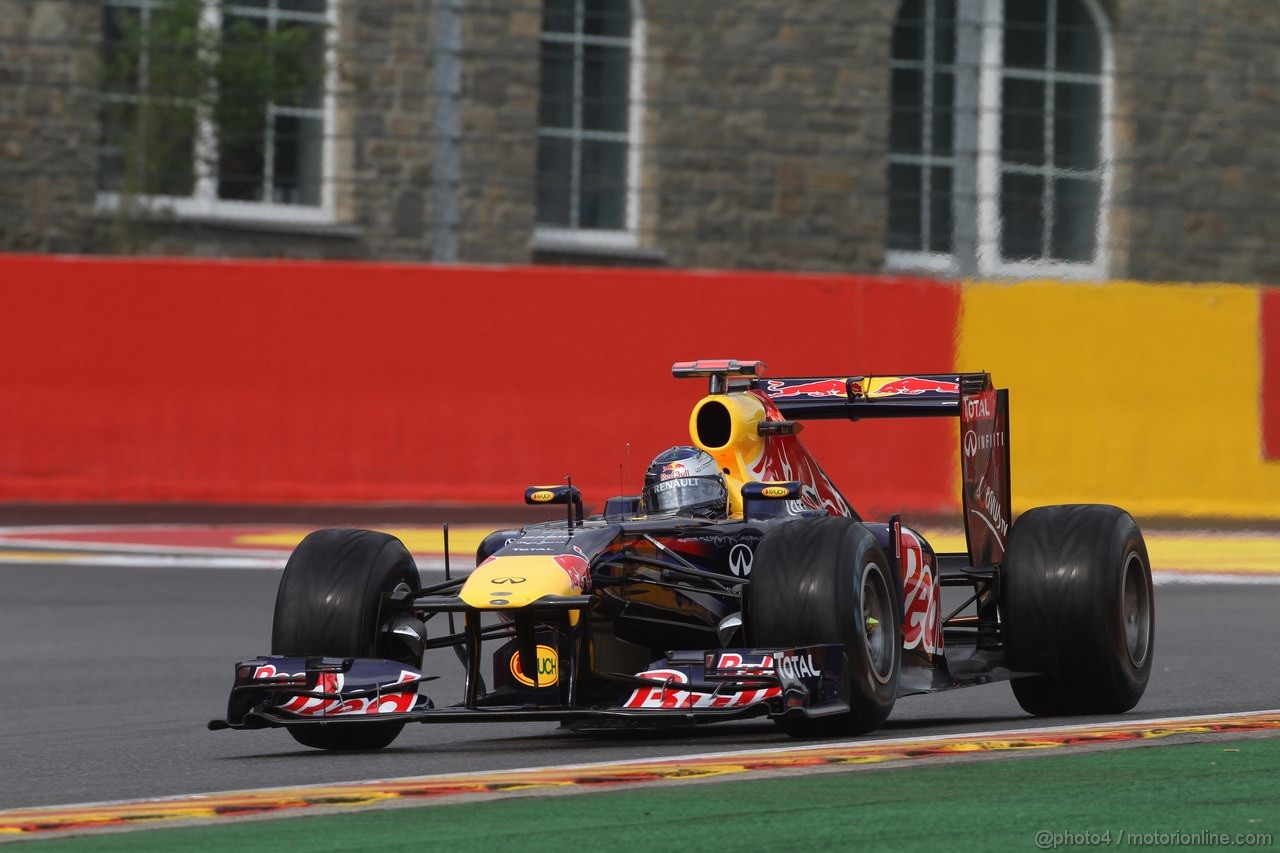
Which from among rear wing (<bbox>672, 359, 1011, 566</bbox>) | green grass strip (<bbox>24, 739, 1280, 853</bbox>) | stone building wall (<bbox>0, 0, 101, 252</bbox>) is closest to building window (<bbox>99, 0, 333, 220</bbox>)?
stone building wall (<bbox>0, 0, 101, 252</bbox>)

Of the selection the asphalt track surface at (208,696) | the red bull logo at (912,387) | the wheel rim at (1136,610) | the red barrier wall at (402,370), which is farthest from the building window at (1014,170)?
the wheel rim at (1136,610)

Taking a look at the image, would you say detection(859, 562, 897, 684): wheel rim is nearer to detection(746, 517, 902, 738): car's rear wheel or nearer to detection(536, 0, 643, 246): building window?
detection(746, 517, 902, 738): car's rear wheel

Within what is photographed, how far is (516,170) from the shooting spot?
21469mm

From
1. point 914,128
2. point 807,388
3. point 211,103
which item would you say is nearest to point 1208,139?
point 914,128

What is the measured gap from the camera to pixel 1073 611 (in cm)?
796

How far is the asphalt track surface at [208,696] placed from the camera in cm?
671

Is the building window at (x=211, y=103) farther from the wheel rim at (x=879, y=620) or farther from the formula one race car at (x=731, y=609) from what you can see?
the wheel rim at (x=879, y=620)

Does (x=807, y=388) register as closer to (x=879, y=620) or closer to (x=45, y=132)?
(x=879, y=620)

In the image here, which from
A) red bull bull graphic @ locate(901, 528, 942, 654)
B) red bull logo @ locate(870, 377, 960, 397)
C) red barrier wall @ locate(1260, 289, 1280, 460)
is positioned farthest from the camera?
red barrier wall @ locate(1260, 289, 1280, 460)

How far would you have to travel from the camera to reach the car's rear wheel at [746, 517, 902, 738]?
268 inches

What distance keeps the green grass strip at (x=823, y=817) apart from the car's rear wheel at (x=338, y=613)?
64.3 inches

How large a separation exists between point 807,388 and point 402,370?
5575 mm

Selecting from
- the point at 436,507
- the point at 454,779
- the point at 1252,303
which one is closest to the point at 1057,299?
the point at 1252,303

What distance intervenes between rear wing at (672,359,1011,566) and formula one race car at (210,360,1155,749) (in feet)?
0.05
